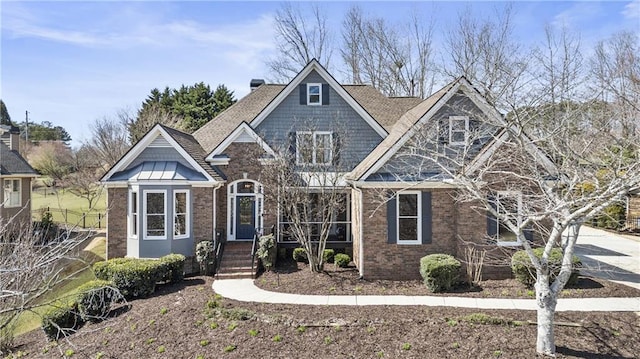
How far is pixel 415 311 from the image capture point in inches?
408

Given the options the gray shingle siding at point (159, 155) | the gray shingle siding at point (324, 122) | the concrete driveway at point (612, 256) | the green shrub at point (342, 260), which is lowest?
the concrete driveway at point (612, 256)

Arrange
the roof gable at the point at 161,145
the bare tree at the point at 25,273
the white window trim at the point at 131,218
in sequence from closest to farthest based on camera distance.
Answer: the bare tree at the point at 25,273, the white window trim at the point at 131,218, the roof gable at the point at 161,145

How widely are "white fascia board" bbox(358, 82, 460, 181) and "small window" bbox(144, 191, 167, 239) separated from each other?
7.97m

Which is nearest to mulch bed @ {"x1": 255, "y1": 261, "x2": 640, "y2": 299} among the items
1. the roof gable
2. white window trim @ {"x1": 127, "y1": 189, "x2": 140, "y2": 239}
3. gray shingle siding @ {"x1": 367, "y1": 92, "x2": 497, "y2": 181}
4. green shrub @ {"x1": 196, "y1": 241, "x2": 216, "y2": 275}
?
green shrub @ {"x1": 196, "y1": 241, "x2": 216, "y2": 275}

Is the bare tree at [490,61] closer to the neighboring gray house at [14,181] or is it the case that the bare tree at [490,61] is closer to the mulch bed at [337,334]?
the mulch bed at [337,334]

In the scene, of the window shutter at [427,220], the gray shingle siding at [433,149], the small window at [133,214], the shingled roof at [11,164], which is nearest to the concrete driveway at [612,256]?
the window shutter at [427,220]

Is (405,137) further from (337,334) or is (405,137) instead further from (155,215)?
(155,215)

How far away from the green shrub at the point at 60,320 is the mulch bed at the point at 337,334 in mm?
349

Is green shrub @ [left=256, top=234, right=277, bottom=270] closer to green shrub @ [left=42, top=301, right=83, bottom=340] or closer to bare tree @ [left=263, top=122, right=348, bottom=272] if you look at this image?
bare tree @ [left=263, top=122, right=348, bottom=272]

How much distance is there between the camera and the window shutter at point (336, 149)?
15922 mm

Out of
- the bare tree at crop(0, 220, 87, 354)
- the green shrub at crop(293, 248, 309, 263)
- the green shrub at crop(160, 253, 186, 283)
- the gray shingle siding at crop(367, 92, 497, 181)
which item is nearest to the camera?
→ the bare tree at crop(0, 220, 87, 354)

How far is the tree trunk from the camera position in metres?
8.23

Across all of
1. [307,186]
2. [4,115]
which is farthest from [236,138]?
[4,115]

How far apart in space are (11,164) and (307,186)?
21046 mm
